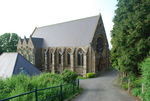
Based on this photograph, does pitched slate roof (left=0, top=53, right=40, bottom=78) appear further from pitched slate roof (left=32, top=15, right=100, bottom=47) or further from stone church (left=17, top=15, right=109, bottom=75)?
pitched slate roof (left=32, top=15, right=100, bottom=47)

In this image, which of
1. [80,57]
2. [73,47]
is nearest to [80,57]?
[80,57]

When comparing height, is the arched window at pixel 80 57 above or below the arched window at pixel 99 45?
below

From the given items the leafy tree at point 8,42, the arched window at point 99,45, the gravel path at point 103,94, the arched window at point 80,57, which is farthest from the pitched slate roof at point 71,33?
the leafy tree at point 8,42

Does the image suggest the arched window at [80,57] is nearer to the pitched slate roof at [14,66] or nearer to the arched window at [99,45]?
the arched window at [99,45]

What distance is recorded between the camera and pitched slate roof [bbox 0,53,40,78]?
17594 mm

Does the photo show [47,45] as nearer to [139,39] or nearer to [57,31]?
[57,31]

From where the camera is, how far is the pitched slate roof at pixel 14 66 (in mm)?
17594

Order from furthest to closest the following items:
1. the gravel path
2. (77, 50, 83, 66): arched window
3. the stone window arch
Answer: (77, 50, 83, 66): arched window < the stone window arch < the gravel path

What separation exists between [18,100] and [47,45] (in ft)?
99.6

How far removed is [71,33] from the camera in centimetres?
3422

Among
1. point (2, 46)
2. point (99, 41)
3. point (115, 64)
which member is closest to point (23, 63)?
point (115, 64)

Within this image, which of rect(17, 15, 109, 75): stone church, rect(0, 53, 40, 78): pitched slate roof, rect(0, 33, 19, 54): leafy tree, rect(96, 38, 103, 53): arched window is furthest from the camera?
rect(0, 33, 19, 54): leafy tree

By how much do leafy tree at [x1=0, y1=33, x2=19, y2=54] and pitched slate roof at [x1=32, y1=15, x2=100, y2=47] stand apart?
19.8 meters

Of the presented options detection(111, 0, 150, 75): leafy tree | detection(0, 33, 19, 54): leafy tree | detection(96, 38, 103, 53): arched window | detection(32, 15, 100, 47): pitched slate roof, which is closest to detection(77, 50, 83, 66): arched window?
detection(32, 15, 100, 47): pitched slate roof
